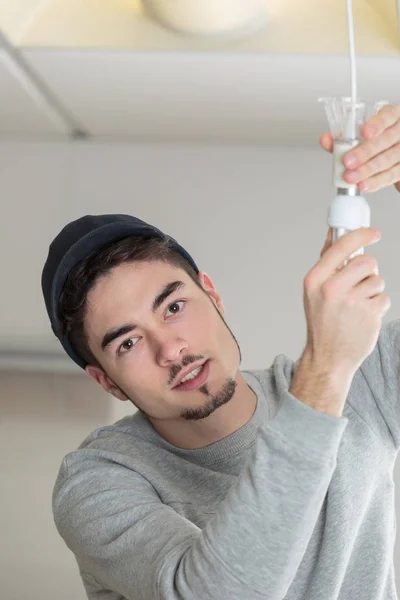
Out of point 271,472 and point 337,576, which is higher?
point 271,472

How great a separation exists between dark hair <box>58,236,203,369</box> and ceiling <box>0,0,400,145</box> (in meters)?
0.26

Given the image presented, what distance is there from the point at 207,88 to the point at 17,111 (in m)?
0.40

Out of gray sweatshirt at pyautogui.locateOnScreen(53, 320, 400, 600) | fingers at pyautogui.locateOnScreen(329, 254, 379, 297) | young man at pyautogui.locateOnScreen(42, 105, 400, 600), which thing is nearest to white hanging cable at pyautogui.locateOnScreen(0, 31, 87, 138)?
young man at pyautogui.locateOnScreen(42, 105, 400, 600)

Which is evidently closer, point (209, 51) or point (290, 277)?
point (209, 51)

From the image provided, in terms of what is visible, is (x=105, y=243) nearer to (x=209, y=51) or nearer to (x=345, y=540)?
(x=209, y=51)

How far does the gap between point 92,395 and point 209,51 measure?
83 cm

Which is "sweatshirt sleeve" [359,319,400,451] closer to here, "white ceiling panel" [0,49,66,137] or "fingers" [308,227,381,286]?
"fingers" [308,227,381,286]

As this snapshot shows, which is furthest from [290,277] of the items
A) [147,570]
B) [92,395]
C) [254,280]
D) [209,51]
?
[147,570]

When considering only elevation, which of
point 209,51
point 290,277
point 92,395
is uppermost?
point 209,51

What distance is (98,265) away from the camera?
1103 mm

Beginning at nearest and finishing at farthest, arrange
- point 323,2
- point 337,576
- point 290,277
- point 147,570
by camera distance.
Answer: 1. point 147,570
2. point 337,576
3. point 323,2
4. point 290,277

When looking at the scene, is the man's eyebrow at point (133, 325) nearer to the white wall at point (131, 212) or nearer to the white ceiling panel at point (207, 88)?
the white ceiling panel at point (207, 88)

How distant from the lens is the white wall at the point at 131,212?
5.62 feet

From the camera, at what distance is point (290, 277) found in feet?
5.63
